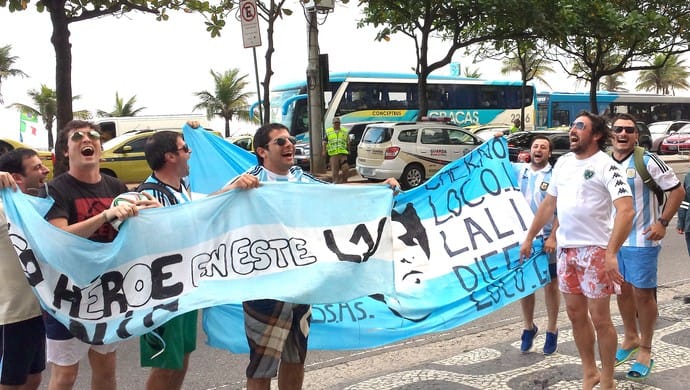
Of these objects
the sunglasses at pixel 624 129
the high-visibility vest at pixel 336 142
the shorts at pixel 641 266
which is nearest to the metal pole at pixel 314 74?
the high-visibility vest at pixel 336 142

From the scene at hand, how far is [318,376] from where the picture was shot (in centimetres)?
432

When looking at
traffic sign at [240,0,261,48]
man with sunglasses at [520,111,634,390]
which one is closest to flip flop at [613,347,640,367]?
man with sunglasses at [520,111,634,390]

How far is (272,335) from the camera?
3.23 metres

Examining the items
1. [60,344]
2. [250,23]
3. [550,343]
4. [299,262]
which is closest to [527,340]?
[550,343]

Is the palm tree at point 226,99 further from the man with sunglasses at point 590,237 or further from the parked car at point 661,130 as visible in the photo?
the man with sunglasses at point 590,237

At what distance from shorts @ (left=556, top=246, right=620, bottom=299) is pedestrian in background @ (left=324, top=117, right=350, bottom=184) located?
40.6 feet

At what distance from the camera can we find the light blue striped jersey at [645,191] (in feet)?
13.9

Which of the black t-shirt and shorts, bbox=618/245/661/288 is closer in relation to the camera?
the black t-shirt

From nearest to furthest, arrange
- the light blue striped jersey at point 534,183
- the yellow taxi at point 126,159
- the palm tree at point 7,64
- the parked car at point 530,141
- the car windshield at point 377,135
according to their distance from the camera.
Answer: the light blue striped jersey at point 534,183 < the yellow taxi at point 126,159 < the car windshield at point 377,135 < the parked car at point 530,141 < the palm tree at point 7,64

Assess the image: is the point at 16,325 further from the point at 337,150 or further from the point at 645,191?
the point at 337,150

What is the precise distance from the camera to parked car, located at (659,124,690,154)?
2697cm

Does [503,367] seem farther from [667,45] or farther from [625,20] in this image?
[667,45]

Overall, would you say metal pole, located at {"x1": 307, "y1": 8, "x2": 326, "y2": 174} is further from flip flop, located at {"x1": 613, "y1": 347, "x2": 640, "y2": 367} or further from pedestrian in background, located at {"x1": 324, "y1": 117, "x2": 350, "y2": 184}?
flip flop, located at {"x1": 613, "y1": 347, "x2": 640, "y2": 367}

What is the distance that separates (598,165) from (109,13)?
9068 mm
